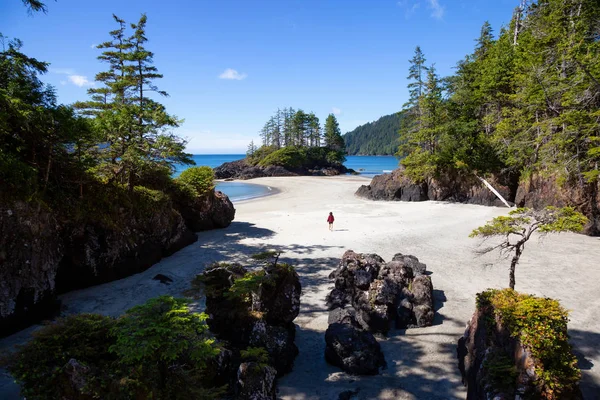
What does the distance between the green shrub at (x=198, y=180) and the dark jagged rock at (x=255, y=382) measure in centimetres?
1695

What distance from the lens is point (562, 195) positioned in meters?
22.4

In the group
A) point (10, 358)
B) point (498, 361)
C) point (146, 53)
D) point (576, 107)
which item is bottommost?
point (498, 361)

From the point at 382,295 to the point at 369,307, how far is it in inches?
24.1

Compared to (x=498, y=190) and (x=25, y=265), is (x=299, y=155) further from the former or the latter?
(x=25, y=265)

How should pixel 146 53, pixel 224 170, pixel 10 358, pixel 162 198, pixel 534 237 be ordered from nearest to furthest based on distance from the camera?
pixel 10 358 → pixel 162 198 → pixel 534 237 → pixel 146 53 → pixel 224 170

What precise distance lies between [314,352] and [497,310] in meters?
4.97

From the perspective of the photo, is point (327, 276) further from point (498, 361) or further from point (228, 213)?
point (228, 213)

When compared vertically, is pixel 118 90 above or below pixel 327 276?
above

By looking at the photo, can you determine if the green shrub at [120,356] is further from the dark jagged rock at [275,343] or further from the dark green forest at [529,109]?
the dark green forest at [529,109]

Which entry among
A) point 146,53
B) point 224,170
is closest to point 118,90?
point 146,53

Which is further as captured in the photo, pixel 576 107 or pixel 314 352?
pixel 576 107

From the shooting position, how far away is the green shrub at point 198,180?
71.7ft

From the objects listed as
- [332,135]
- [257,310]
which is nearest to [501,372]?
[257,310]

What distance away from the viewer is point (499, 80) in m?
31.1
